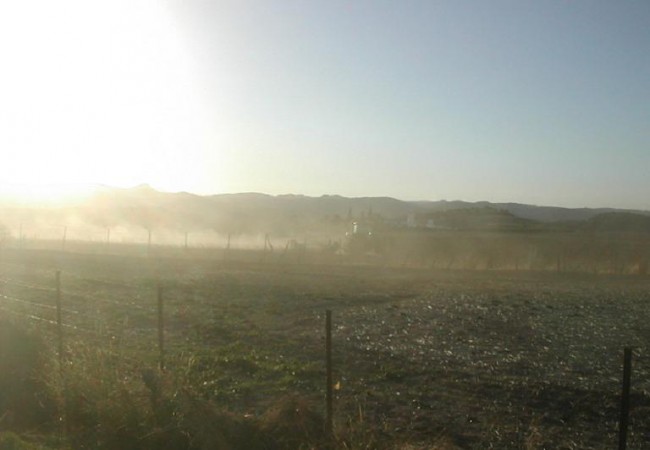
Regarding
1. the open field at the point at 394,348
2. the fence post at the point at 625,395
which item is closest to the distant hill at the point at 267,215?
the open field at the point at 394,348

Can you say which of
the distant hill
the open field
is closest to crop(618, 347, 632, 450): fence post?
the open field

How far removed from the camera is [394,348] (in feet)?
55.1

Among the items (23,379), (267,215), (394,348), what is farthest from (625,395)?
(267,215)

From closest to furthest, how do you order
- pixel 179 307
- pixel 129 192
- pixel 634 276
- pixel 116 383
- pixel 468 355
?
pixel 116 383, pixel 468 355, pixel 179 307, pixel 634 276, pixel 129 192

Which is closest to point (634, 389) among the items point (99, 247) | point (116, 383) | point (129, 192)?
point (116, 383)

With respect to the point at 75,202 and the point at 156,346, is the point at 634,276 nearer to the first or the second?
the point at 156,346

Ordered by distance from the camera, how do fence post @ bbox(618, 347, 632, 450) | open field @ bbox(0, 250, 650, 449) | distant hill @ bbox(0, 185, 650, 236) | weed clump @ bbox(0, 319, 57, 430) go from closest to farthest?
1. fence post @ bbox(618, 347, 632, 450)
2. open field @ bbox(0, 250, 650, 449)
3. weed clump @ bbox(0, 319, 57, 430)
4. distant hill @ bbox(0, 185, 650, 236)

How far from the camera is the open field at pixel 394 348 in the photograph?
11.1 m

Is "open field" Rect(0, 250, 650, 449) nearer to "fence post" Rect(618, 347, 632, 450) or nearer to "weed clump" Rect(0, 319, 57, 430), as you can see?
"weed clump" Rect(0, 319, 57, 430)

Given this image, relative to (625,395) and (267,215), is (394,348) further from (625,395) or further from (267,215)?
(267,215)

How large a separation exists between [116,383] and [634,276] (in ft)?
133

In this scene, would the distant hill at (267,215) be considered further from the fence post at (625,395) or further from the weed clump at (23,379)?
the fence post at (625,395)

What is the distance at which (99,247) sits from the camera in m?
64.9

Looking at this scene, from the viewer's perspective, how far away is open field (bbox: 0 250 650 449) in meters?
11.1
